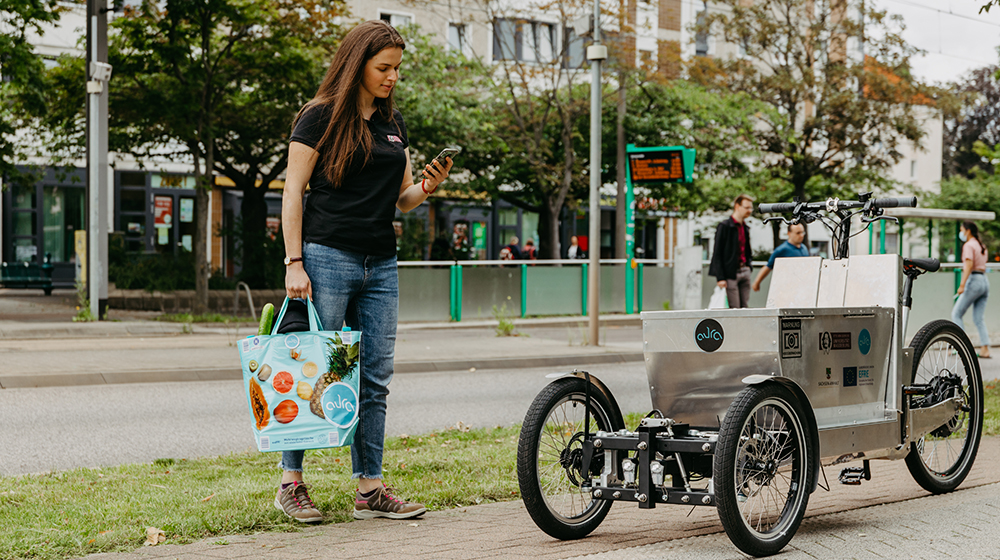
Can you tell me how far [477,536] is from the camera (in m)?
3.98

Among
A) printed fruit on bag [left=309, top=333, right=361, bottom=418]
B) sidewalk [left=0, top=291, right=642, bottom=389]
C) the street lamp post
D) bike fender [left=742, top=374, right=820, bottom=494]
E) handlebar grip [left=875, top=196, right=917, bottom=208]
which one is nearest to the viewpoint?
bike fender [left=742, top=374, right=820, bottom=494]

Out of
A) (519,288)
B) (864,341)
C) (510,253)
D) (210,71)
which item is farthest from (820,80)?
(864,341)

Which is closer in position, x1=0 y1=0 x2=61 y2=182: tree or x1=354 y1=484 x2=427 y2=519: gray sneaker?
x1=354 y1=484 x2=427 y2=519: gray sneaker

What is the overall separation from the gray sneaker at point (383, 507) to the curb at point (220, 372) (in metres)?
6.57

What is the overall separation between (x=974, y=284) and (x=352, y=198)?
447 inches

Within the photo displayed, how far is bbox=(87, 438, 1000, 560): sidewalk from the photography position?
3680 mm

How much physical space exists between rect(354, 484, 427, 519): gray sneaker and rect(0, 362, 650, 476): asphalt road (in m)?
2.56

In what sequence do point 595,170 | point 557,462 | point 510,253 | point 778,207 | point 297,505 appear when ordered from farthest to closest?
point 510,253, point 595,170, point 778,207, point 297,505, point 557,462

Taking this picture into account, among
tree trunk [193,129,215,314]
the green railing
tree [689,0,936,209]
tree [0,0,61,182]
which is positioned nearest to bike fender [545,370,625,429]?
the green railing

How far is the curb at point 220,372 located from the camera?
972 cm

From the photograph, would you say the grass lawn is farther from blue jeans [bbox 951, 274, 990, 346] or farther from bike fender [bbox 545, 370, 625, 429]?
blue jeans [bbox 951, 274, 990, 346]

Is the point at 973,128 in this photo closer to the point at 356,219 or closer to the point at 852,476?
the point at 852,476

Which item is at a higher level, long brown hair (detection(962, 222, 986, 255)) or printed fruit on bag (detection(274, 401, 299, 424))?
long brown hair (detection(962, 222, 986, 255))

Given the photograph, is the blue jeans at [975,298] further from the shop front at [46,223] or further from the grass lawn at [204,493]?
the shop front at [46,223]
